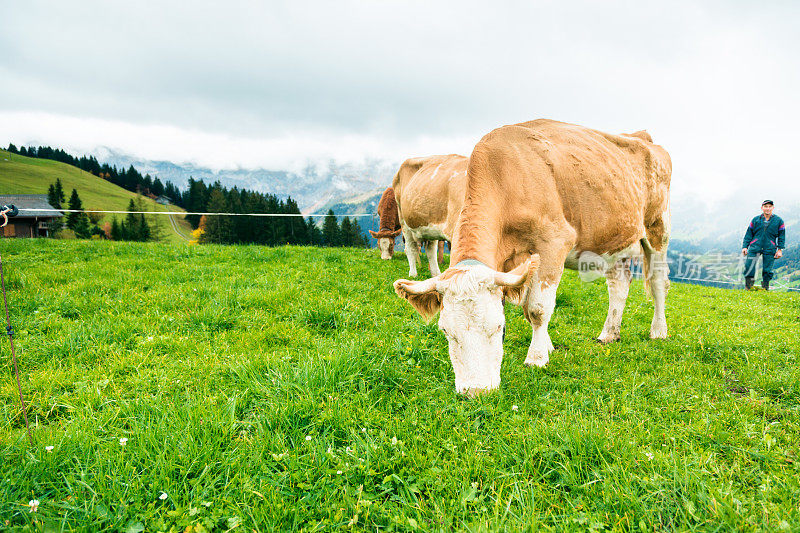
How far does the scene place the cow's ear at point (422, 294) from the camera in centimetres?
338

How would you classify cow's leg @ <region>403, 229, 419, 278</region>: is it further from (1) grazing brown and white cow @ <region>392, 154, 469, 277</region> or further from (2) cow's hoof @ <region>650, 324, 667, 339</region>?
(2) cow's hoof @ <region>650, 324, 667, 339</region>

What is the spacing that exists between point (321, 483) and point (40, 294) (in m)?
6.58

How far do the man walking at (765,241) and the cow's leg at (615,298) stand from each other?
1029 cm

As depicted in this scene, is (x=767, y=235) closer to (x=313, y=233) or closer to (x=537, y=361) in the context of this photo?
(x=537, y=361)

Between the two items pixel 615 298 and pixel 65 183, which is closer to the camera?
pixel 615 298

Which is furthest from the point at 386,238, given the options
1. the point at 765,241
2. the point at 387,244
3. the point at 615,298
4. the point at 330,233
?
the point at 330,233

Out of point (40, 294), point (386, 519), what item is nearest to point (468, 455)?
point (386, 519)

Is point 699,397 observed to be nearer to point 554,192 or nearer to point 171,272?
point 554,192

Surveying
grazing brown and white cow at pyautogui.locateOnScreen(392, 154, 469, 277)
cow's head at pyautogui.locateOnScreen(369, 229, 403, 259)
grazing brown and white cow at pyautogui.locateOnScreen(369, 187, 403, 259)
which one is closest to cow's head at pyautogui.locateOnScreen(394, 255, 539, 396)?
grazing brown and white cow at pyautogui.locateOnScreen(392, 154, 469, 277)

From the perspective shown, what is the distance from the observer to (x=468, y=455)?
8.50 ft

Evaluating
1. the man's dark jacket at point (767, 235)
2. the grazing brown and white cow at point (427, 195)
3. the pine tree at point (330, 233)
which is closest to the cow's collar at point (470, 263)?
the grazing brown and white cow at point (427, 195)

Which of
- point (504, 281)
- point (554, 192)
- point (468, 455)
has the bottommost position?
point (468, 455)

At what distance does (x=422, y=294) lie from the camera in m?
3.78

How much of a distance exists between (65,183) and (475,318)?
450ft
